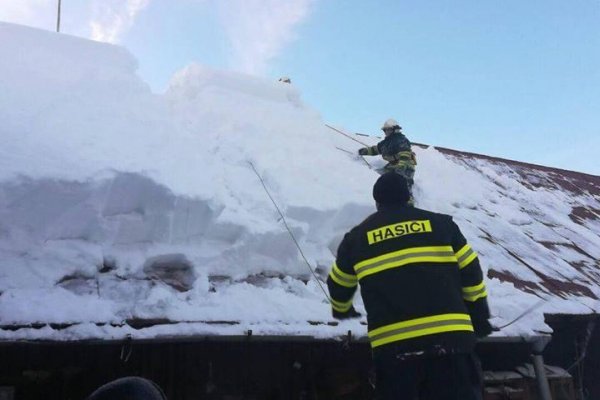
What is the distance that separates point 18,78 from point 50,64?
1.91 feet

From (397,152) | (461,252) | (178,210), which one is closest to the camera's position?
(461,252)

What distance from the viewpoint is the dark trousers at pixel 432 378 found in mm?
2834

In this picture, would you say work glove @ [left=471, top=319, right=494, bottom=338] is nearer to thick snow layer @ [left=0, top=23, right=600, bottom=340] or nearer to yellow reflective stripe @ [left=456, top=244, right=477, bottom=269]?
yellow reflective stripe @ [left=456, top=244, right=477, bottom=269]

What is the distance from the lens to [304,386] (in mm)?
4512

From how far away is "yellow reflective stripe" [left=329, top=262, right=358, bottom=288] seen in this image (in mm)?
3295

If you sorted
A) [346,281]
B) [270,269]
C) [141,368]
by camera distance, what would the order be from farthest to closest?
1. [270,269]
2. [141,368]
3. [346,281]

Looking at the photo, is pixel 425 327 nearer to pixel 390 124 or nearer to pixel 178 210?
pixel 178 210

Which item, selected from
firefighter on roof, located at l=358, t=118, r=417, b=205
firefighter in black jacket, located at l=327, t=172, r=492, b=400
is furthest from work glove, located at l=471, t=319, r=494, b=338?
firefighter on roof, located at l=358, t=118, r=417, b=205

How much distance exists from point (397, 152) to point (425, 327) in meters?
4.47

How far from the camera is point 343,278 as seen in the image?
3307 millimetres

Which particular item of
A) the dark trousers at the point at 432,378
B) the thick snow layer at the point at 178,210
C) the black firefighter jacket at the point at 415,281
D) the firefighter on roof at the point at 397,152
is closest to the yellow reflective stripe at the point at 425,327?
the black firefighter jacket at the point at 415,281

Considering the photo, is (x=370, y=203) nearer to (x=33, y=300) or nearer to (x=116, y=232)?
(x=116, y=232)

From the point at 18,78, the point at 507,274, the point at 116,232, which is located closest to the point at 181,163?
the point at 116,232

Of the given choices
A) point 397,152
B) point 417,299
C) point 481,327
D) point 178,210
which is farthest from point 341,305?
point 397,152
